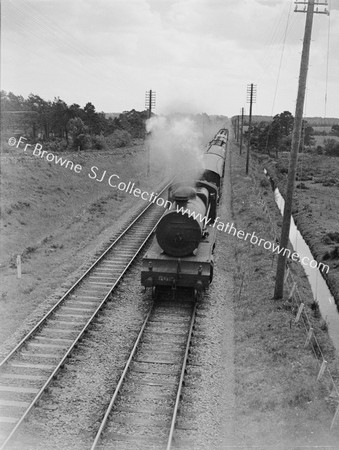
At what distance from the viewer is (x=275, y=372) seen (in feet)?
35.1

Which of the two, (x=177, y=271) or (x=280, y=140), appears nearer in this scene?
(x=177, y=271)

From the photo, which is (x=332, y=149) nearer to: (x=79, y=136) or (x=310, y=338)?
(x=79, y=136)

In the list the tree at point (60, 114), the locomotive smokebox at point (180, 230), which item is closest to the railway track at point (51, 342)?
the locomotive smokebox at point (180, 230)

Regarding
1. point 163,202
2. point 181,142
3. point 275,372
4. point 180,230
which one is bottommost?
point 275,372

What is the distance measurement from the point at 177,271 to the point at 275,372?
425 cm

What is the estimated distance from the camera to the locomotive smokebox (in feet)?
45.2

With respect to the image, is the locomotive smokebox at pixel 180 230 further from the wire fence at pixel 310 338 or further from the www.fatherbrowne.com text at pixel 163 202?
the wire fence at pixel 310 338

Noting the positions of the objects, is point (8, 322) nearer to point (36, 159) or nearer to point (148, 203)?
point (148, 203)

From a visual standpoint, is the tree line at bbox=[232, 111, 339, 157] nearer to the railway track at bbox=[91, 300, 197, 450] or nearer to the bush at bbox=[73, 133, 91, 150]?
the bush at bbox=[73, 133, 91, 150]

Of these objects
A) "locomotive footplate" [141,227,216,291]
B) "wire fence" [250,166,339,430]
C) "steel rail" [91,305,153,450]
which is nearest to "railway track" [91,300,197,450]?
"steel rail" [91,305,153,450]

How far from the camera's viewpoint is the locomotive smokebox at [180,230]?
13.8 meters

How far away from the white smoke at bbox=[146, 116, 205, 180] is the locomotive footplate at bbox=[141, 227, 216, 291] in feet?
21.8

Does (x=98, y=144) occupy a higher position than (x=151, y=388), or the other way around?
(x=98, y=144)

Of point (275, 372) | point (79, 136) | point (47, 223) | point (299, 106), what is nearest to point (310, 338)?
point (275, 372)
